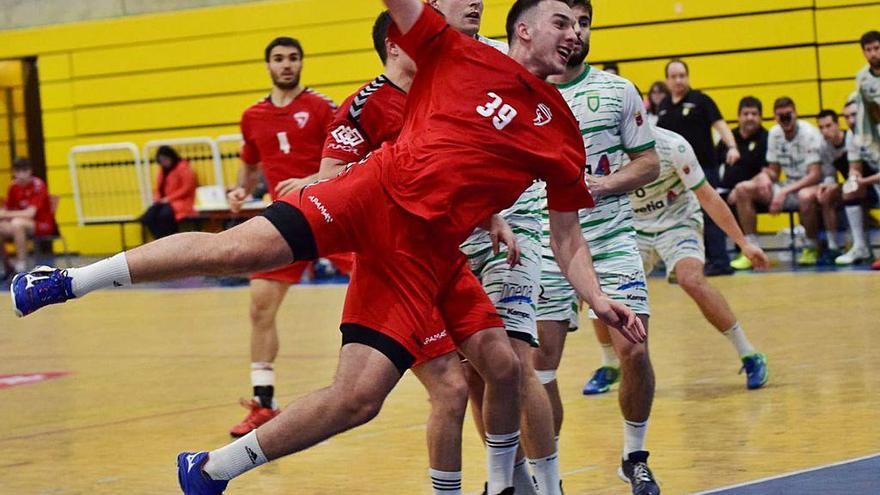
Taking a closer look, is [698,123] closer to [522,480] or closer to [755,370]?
[755,370]

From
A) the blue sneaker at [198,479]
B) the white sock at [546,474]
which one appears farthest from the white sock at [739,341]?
the blue sneaker at [198,479]

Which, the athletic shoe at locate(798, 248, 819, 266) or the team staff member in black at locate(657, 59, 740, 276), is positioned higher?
the team staff member in black at locate(657, 59, 740, 276)

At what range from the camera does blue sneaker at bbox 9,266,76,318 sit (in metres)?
5.04

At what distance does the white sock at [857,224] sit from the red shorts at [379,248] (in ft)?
36.5

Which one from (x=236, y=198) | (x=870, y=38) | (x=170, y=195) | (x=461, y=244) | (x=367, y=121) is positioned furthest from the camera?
(x=170, y=195)

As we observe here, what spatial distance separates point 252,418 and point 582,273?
3.26 metres

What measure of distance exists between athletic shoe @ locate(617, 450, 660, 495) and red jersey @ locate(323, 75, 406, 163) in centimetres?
166

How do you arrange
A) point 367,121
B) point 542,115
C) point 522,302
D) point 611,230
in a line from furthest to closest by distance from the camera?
point 611,230 < point 367,121 < point 522,302 < point 542,115

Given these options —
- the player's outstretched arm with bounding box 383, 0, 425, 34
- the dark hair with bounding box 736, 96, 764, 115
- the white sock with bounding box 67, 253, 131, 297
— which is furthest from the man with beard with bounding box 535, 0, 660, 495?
the dark hair with bounding box 736, 96, 764, 115

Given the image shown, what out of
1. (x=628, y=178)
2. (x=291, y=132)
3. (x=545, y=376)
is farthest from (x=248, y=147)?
(x=545, y=376)

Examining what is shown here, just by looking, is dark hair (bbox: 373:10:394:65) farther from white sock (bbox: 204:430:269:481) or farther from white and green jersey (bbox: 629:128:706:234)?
white and green jersey (bbox: 629:128:706:234)

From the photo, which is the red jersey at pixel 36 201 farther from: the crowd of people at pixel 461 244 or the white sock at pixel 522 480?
the white sock at pixel 522 480

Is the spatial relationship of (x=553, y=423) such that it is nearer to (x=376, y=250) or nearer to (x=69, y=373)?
(x=376, y=250)

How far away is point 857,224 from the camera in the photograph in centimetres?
1559
